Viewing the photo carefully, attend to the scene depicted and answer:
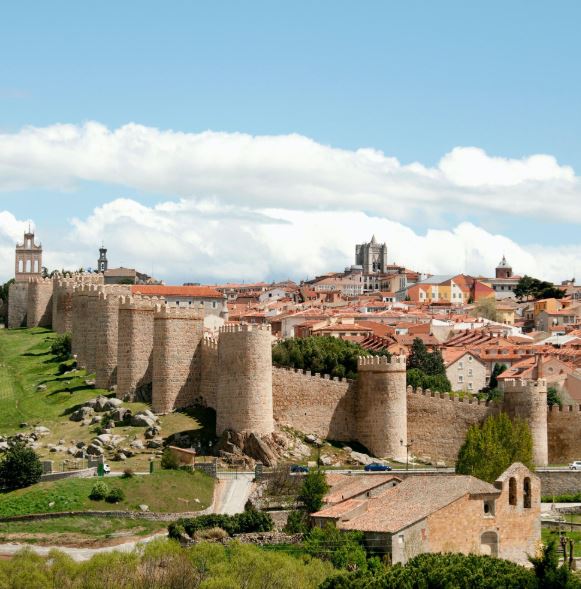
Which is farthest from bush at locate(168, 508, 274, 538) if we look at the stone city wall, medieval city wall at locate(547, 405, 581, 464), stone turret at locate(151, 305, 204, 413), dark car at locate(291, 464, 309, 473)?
medieval city wall at locate(547, 405, 581, 464)

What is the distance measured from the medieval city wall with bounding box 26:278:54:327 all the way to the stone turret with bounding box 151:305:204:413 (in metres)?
29.1

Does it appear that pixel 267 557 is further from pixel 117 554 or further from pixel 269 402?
pixel 269 402

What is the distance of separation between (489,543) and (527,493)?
2446 millimetres

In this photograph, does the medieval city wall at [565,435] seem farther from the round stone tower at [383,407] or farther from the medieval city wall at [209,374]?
the medieval city wall at [209,374]

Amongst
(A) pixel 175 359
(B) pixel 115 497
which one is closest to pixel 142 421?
(A) pixel 175 359

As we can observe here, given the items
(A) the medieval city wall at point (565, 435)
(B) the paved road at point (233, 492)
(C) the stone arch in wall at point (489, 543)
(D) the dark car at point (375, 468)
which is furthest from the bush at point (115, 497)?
(A) the medieval city wall at point (565, 435)

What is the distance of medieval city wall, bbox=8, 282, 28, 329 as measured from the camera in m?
98.1

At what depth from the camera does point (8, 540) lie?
50.2 meters

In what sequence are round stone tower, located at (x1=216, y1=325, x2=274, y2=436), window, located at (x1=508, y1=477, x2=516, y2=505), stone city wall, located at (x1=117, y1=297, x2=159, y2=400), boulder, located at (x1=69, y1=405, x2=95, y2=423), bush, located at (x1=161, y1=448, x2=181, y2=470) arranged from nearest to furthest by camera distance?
1. window, located at (x1=508, y1=477, x2=516, y2=505)
2. bush, located at (x1=161, y1=448, x2=181, y2=470)
3. round stone tower, located at (x1=216, y1=325, x2=274, y2=436)
4. boulder, located at (x1=69, y1=405, x2=95, y2=423)
5. stone city wall, located at (x1=117, y1=297, x2=159, y2=400)

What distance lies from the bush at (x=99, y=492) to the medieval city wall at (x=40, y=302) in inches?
1617

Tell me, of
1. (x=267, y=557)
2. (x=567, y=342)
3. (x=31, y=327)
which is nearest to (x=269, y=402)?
(x=267, y=557)

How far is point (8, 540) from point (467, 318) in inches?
3499

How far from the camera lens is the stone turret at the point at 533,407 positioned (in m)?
66.4

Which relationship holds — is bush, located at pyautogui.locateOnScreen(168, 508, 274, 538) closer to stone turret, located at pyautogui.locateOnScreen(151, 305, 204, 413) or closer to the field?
the field
